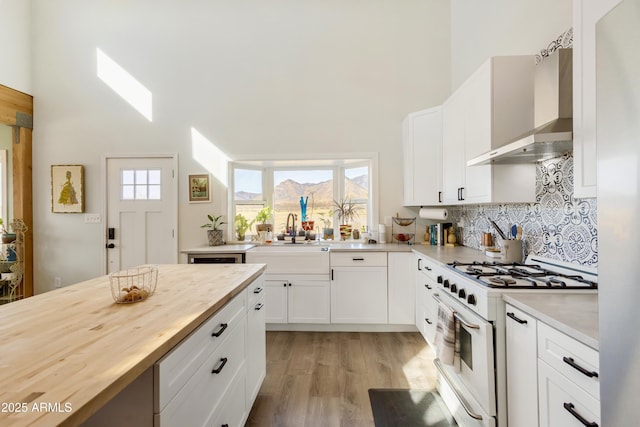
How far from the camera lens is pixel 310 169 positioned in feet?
12.9

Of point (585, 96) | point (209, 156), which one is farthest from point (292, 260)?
point (585, 96)

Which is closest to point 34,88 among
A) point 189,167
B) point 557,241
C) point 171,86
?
point 171,86

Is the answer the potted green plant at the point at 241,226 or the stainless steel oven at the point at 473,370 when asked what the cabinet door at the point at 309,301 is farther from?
the stainless steel oven at the point at 473,370

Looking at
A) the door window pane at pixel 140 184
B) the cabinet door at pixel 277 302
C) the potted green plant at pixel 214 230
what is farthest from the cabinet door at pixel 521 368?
the door window pane at pixel 140 184

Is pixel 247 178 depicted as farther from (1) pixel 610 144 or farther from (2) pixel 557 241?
(1) pixel 610 144

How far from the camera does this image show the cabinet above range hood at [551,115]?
1412 millimetres

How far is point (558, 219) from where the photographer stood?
1.83 meters

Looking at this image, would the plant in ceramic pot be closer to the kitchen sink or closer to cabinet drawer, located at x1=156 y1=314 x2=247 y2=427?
the kitchen sink

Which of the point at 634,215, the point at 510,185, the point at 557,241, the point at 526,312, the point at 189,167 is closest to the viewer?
the point at 634,215

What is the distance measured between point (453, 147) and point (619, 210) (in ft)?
7.07

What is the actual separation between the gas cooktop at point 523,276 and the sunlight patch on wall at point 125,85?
13.2 ft

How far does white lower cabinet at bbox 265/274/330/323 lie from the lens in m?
3.06

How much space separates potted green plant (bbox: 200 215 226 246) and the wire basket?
2.18 meters

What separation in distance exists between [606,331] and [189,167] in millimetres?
3914
